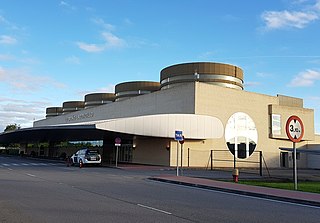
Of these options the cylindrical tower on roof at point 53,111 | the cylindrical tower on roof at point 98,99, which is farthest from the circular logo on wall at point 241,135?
the cylindrical tower on roof at point 53,111

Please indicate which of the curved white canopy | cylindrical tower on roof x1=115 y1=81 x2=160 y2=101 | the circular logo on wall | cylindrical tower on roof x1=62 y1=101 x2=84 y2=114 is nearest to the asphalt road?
the curved white canopy

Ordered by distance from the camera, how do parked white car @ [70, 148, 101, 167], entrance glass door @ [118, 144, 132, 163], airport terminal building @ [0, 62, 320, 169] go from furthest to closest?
entrance glass door @ [118, 144, 132, 163]
airport terminal building @ [0, 62, 320, 169]
parked white car @ [70, 148, 101, 167]

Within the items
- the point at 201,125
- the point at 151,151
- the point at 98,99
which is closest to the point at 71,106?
the point at 98,99

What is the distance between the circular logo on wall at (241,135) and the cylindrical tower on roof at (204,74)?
815cm

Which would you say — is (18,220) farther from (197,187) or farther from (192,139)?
(192,139)

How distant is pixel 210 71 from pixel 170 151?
17.2 metres

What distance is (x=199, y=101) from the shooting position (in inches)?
1592

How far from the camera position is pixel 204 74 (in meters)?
51.0

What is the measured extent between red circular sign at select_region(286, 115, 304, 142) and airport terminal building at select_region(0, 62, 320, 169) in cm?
1731

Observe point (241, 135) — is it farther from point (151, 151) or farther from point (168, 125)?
point (168, 125)

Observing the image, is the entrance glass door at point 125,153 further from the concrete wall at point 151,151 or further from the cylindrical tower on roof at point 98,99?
the cylindrical tower on roof at point 98,99

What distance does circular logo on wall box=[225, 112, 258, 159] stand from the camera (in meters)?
43.2

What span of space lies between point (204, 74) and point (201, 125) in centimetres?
1446

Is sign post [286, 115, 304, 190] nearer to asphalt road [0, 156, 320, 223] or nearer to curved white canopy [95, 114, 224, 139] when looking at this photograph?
asphalt road [0, 156, 320, 223]
